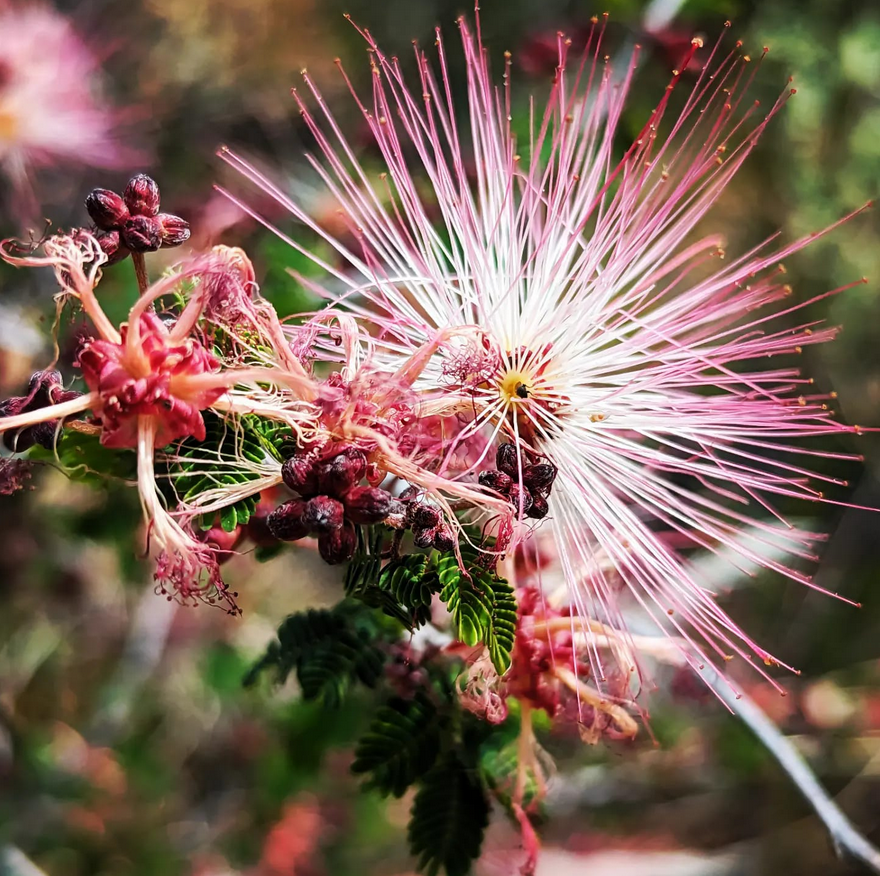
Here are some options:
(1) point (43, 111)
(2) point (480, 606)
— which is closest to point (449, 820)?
(2) point (480, 606)

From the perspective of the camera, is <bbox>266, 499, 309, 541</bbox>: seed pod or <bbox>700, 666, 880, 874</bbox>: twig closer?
<bbox>266, 499, 309, 541</bbox>: seed pod

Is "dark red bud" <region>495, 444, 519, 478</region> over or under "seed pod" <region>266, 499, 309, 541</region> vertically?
over

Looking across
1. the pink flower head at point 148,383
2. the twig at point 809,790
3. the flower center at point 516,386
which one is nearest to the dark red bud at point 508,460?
the flower center at point 516,386

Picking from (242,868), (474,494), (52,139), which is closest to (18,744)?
(242,868)

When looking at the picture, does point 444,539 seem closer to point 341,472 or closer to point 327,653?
point 341,472

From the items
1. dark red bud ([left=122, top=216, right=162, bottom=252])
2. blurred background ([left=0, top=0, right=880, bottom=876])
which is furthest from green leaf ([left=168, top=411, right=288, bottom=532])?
blurred background ([left=0, top=0, right=880, bottom=876])

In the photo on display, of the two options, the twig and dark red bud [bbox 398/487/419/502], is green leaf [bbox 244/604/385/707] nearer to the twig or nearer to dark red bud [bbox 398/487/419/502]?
dark red bud [bbox 398/487/419/502]
